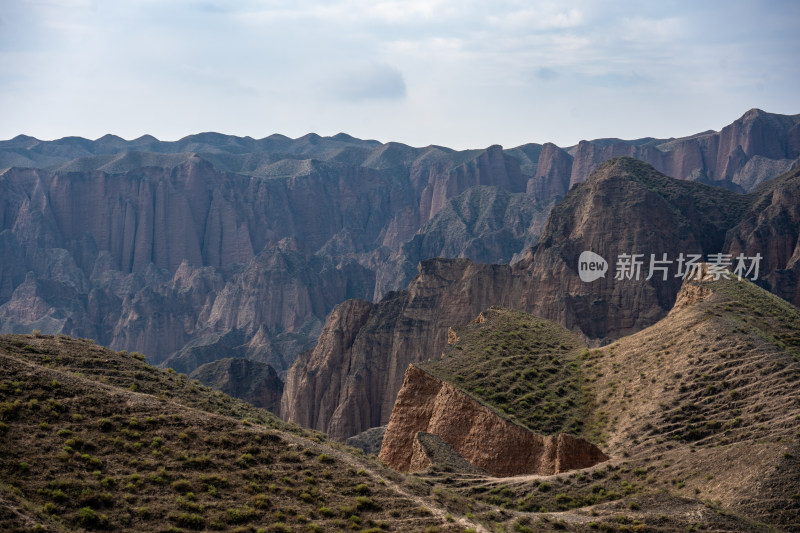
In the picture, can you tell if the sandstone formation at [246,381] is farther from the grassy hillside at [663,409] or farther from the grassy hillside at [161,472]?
the grassy hillside at [161,472]

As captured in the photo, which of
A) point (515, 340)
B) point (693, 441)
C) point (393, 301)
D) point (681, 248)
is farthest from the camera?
point (681, 248)

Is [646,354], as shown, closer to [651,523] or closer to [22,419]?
[651,523]

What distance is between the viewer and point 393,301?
467 ft

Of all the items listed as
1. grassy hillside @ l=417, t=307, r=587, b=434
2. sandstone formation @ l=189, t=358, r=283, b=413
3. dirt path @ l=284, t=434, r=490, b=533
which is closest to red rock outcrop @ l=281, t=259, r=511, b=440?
sandstone formation @ l=189, t=358, r=283, b=413

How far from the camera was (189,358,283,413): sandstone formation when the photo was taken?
141250 mm

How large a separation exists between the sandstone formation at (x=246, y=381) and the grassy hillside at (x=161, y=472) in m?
94.2

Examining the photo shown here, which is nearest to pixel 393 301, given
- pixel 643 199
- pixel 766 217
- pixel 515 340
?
pixel 643 199

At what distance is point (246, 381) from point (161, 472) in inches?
4199

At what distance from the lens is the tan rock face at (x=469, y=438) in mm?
54625

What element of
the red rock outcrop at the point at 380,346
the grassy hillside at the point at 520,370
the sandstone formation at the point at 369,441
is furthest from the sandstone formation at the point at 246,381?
the grassy hillside at the point at 520,370

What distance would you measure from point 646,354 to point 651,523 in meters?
23.2

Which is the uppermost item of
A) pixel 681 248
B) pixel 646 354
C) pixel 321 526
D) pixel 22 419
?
pixel 681 248

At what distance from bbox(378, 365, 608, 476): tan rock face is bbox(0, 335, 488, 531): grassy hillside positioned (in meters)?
12.8

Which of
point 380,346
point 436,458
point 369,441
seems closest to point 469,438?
point 436,458
